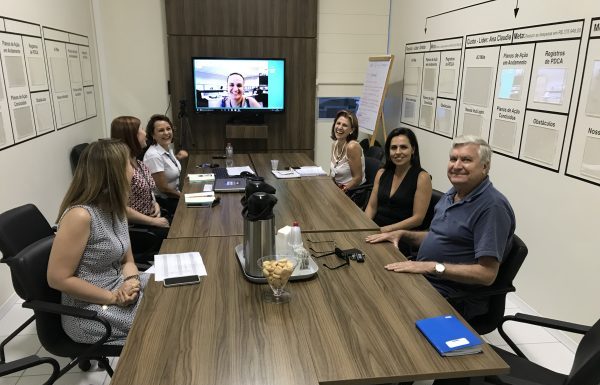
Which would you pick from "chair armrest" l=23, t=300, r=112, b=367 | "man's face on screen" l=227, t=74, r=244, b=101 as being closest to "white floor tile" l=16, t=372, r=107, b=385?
"chair armrest" l=23, t=300, r=112, b=367

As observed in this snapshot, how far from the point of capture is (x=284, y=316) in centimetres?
148

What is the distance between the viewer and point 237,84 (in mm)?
5496

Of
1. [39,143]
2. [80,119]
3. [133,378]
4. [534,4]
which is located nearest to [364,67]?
[534,4]

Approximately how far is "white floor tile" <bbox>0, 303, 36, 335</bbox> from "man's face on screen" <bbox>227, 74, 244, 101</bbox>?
345 centimetres

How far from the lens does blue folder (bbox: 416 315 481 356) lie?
4.25 ft

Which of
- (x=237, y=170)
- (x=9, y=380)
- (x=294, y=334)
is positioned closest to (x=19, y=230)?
(x=9, y=380)

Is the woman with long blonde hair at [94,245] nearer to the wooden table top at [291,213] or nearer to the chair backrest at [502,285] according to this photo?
the wooden table top at [291,213]

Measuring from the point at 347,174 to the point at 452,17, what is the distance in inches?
71.4

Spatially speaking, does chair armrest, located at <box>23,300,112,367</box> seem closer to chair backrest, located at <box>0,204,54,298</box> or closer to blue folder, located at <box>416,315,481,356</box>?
chair backrest, located at <box>0,204,54,298</box>

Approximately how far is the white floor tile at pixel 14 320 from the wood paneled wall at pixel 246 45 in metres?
3.19

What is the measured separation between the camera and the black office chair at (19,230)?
182cm

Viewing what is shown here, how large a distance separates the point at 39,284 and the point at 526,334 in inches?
107

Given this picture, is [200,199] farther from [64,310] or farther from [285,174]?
[64,310]

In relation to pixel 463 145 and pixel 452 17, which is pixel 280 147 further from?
pixel 463 145
